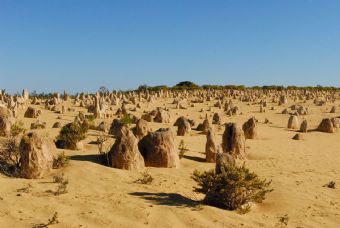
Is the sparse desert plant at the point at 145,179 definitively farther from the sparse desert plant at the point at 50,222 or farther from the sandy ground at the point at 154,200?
the sparse desert plant at the point at 50,222

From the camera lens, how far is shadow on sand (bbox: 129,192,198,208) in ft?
30.7

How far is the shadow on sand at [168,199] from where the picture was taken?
369 inches

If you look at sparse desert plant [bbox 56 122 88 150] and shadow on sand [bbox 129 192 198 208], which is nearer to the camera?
shadow on sand [bbox 129 192 198 208]

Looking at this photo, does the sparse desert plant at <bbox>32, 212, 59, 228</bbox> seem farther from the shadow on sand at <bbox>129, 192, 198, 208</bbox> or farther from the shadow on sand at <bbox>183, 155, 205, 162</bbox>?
the shadow on sand at <bbox>183, 155, 205, 162</bbox>

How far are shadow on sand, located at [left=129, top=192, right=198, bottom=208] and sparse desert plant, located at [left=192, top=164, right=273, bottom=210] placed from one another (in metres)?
0.39

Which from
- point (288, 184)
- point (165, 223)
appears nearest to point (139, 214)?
point (165, 223)

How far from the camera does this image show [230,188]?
961cm

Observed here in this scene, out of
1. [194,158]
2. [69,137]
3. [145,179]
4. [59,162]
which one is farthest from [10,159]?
[194,158]

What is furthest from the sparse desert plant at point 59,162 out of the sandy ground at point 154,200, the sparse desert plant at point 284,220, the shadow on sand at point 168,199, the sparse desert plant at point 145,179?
the sparse desert plant at point 284,220

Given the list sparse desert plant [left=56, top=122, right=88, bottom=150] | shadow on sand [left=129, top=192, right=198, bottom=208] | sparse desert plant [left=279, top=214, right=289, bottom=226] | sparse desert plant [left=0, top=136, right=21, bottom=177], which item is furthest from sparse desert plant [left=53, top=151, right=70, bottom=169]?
sparse desert plant [left=279, top=214, right=289, bottom=226]

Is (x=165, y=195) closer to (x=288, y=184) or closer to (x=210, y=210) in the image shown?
(x=210, y=210)

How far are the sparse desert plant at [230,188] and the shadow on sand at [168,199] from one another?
39 cm

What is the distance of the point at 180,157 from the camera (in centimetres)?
1445

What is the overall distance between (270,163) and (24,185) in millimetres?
8718
